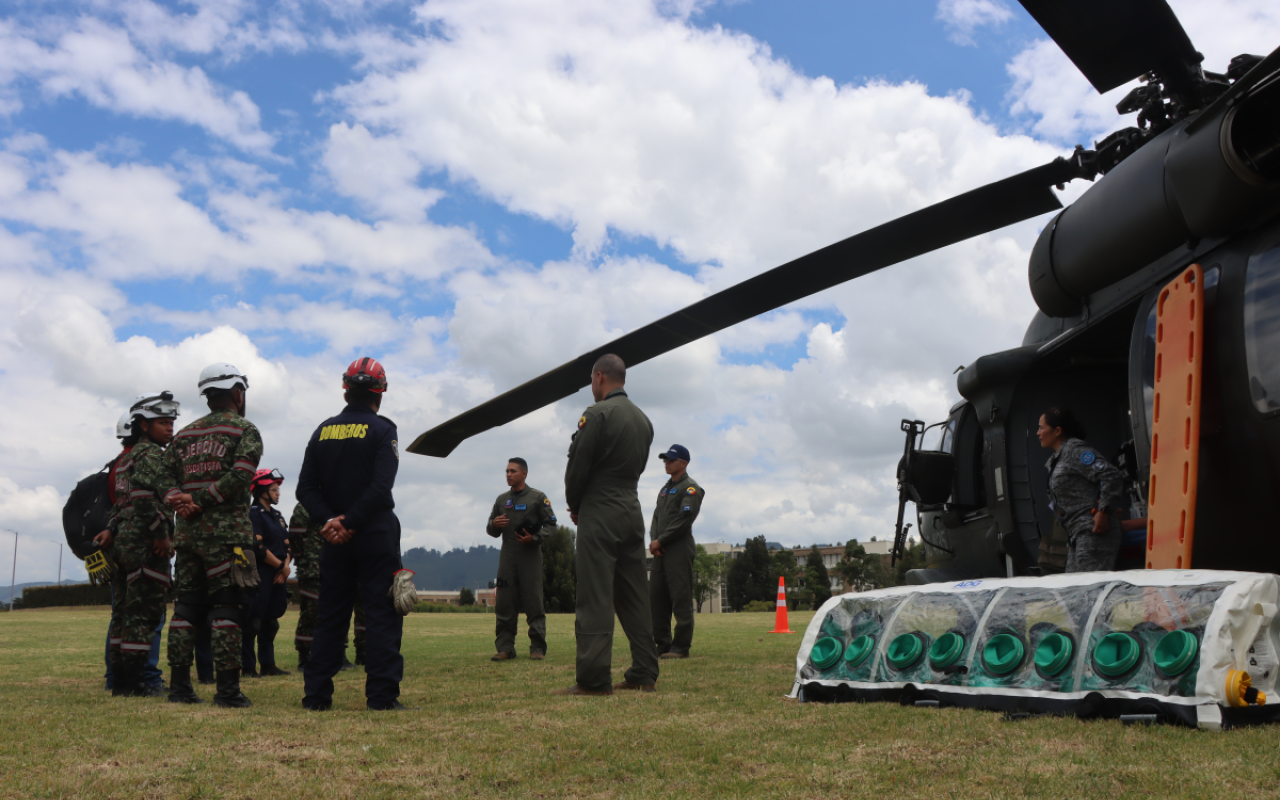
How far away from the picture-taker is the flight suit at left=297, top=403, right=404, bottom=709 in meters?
4.69

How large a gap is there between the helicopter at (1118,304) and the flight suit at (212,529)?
5.84 feet

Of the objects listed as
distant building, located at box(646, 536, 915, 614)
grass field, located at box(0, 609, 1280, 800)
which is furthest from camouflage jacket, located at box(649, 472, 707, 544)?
distant building, located at box(646, 536, 915, 614)

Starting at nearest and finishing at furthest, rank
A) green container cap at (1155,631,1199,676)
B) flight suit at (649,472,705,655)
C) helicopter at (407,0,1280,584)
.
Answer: green container cap at (1155,631,1199,676)
helicopter at (407,0,1280,584)
flight suit at (649,472,705,655)

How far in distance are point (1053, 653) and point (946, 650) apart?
1.75 feet

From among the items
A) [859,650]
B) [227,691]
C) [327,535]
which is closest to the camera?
[859,650]

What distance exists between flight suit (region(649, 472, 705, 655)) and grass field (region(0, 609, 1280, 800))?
10.7ft

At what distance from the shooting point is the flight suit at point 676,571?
825 cm

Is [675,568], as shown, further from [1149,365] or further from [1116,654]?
[1116,654]

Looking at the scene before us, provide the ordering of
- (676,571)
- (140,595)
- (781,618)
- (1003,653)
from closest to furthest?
(1003,653) < (140,595) < (676,571) < (781,618)

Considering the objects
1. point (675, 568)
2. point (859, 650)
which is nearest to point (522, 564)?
point (675, 568)

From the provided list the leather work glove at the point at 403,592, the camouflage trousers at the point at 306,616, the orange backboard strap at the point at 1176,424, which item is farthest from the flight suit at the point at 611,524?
the camouflage trousers at the point at 306,616

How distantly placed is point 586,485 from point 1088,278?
133 inches

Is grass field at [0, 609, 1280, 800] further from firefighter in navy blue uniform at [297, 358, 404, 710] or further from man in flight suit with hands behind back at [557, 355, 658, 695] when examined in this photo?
man in flight suit with hands behind back at [557, 355, 658, 695]

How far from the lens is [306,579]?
7.70 metres
